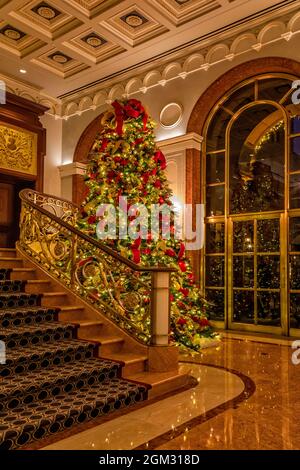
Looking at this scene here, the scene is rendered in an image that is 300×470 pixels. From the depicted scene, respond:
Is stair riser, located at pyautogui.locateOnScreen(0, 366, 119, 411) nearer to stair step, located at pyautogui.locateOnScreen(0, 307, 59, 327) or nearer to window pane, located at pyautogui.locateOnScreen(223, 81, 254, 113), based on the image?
stair step, located at pyautogui.locateOnScreen(0, 307, 59, 327)

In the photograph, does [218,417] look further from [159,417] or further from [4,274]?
[4,274]

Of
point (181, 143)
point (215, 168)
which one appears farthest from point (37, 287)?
point (215, 168)

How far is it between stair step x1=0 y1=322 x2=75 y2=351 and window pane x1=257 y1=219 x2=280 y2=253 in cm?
432

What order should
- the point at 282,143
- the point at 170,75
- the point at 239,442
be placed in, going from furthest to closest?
the point at 170,75 < the point at 282,143 < the point at 239,442

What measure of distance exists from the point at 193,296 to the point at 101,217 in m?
1.83

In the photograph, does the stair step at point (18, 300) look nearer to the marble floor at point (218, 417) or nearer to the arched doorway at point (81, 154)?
the marble floor at point (218, 417)

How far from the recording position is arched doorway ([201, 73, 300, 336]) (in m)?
7.00

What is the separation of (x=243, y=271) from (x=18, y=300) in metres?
4.45

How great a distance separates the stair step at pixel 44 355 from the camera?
10.5 feet

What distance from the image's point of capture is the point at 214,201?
8141mm

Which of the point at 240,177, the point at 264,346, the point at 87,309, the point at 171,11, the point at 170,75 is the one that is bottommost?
the point at 264,346

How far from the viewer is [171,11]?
7.28m
